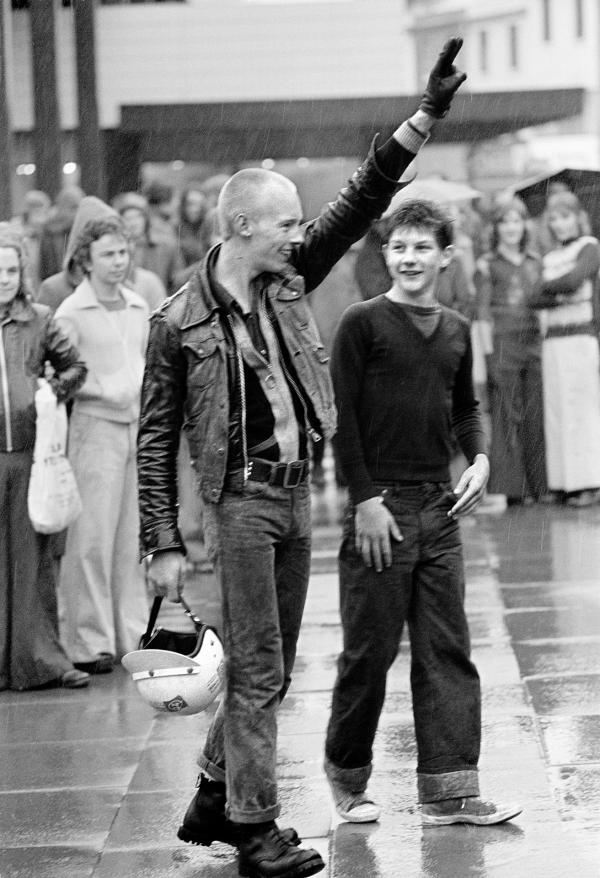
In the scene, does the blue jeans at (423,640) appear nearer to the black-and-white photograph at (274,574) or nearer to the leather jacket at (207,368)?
the black-and-white photograph at (274,574)

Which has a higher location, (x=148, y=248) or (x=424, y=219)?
(x=148, y=248)

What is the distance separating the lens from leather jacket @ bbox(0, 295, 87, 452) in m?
7.89

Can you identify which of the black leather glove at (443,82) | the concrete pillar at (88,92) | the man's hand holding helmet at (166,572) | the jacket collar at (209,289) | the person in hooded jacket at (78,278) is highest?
the concrete pillar at (88,92)

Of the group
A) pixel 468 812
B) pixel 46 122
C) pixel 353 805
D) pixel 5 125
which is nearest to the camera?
pixel 468 812

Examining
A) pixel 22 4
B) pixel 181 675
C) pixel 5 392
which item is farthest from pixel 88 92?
pixel 181 675

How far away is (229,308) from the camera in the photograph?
515 cm

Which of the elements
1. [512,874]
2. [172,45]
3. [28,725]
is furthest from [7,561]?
[172,45]

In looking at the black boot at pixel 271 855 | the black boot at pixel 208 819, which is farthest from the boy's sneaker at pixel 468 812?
the black boot at pixel 208 819

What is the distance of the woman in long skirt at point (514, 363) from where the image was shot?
1300 cm

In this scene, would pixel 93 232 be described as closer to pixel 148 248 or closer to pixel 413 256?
pixel 413 256

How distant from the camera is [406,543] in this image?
5.43 meters

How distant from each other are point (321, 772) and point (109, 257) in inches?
121

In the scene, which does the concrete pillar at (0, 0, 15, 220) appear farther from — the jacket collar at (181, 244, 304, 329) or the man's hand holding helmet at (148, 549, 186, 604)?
the man's hand holding helmet at (148, 549, 186, 604)

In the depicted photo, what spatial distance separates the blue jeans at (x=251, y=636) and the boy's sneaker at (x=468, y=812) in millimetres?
610
